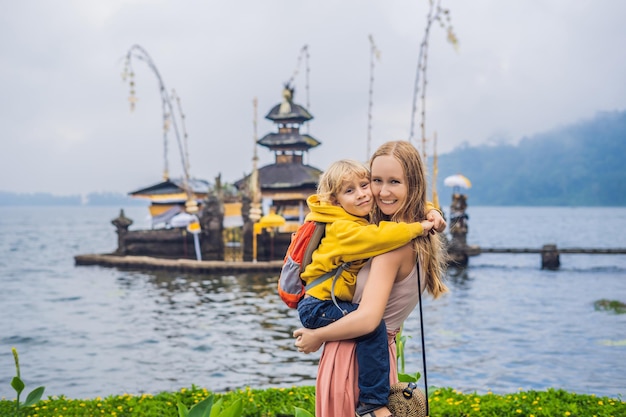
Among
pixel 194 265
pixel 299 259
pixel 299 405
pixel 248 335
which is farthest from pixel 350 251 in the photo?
pixel 194 265

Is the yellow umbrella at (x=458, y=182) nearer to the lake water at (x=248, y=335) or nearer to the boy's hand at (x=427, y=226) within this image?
the lake water at (x=248, y=335)

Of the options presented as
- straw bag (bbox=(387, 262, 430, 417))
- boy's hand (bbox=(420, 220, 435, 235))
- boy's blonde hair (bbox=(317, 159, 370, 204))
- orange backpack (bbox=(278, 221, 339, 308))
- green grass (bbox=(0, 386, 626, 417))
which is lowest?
green grass (bbox=(0, 386, 626, 417))

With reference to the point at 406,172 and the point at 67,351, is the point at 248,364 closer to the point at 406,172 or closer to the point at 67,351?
the point at 67,351

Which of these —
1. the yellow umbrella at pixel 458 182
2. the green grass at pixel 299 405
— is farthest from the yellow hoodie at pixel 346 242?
the yellow umbrella at pixel 458 182

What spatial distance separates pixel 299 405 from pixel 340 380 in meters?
3.35

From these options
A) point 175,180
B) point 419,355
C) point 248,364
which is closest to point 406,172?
point 248,364

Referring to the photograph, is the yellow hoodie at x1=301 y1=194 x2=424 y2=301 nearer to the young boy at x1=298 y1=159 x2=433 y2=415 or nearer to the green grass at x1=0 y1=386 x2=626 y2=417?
the young boy at x1=298 y1=159 x2=433 y2=415

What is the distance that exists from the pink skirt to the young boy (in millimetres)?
47

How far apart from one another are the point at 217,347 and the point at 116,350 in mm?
2285

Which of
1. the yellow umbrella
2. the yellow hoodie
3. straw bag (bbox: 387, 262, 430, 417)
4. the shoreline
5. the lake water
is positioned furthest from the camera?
the yellow umbrella

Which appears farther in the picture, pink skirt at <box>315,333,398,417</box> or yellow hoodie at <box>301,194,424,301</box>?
pink skirt at <box>315,333,398,417</box>

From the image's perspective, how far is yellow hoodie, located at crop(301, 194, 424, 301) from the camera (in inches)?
112

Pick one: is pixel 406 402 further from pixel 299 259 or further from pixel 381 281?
pixel 299 259

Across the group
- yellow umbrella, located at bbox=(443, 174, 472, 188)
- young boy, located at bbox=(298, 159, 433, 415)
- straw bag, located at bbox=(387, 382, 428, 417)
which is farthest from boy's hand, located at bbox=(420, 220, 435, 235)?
yellow umbrella, located at bbox=(443, 174, 472, 188)
